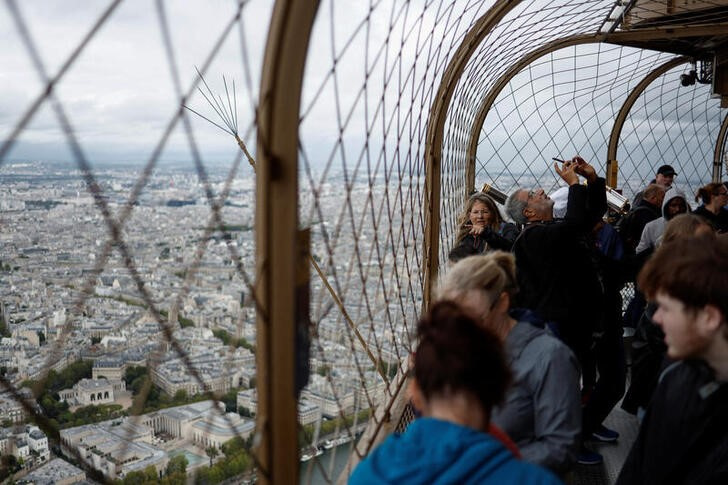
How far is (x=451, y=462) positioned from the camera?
1.03 metres

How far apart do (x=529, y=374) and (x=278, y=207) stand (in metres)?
0.86

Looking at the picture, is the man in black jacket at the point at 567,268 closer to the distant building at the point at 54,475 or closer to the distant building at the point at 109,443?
the distant building at the point at 109,443

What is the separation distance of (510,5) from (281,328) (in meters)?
3.67

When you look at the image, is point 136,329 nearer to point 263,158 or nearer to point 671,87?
point 263,158

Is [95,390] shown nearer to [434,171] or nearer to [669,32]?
[434,171]

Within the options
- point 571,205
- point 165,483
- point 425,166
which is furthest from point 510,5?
point 165,483

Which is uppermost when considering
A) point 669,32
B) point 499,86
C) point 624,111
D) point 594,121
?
point 669,32

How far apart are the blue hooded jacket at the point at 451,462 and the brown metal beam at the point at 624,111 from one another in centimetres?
893

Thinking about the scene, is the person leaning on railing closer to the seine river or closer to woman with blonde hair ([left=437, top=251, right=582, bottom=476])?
woman with blonde hair ([left=437, top=251, right=582, bottom=476])

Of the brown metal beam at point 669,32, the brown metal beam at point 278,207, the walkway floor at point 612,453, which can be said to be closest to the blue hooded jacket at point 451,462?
Result: the brown metal beam at point 278,207

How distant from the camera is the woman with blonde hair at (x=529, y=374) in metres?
1.74

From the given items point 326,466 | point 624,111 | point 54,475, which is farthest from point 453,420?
point 624,111

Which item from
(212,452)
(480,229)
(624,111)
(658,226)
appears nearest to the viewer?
(212,452)

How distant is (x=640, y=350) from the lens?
246 cm
